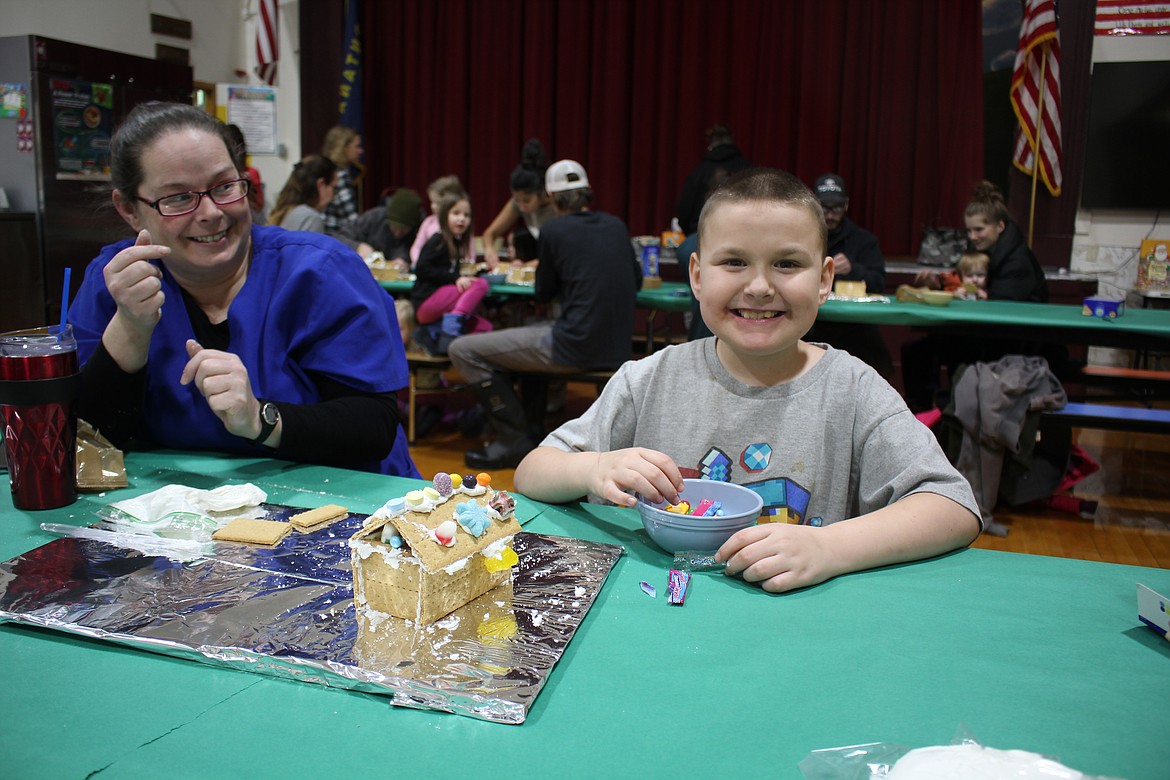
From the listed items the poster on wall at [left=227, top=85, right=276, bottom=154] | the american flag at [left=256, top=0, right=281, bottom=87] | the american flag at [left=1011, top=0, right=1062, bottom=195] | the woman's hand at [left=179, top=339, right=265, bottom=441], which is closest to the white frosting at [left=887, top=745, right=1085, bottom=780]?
the woman's hand at [left=179, top=339, right=265, bottom=441]

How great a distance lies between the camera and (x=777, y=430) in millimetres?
1477

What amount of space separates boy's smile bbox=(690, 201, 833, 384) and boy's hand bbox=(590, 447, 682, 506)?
1.02 ft

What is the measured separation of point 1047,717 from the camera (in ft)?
2.70

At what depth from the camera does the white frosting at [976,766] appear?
69 cm

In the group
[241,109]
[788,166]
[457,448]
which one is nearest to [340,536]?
[457,448]

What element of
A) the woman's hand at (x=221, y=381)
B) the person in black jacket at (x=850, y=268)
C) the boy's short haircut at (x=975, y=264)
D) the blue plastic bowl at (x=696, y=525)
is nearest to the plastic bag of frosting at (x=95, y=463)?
the woman's hand at (x=221, y=381)

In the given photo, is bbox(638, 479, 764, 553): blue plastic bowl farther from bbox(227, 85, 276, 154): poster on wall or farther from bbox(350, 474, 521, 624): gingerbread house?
bbox(227, 85, 276, 154): poster on wall

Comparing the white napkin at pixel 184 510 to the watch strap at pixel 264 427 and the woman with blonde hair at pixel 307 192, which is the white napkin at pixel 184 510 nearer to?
the watch strap at pixel 264 427

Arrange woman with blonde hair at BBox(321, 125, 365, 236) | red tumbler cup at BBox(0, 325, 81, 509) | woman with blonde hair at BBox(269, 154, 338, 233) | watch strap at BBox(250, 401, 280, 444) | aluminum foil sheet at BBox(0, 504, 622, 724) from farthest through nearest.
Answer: woman with blonde hair at BBox(321, 125, 365, 236) < woman with blonde hair at BBox(269, 154, 338, 233) < watch strap at BBox(250, 401, 280, 444) < red tumbler cup at BBox(0, 325, 81, 509) < aluminum foil sheet at BBox(0, 504, 622, 724)

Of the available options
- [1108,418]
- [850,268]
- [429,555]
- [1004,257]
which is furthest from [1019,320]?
[429,555]

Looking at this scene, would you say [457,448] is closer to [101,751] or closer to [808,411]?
[808,411]

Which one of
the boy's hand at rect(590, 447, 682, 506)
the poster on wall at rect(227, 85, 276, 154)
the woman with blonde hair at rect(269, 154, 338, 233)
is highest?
the poster on wall at rect(227, 85, 276, 154)

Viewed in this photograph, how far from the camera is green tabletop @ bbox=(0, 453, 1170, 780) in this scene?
0.75 m

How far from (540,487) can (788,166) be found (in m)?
6.80
